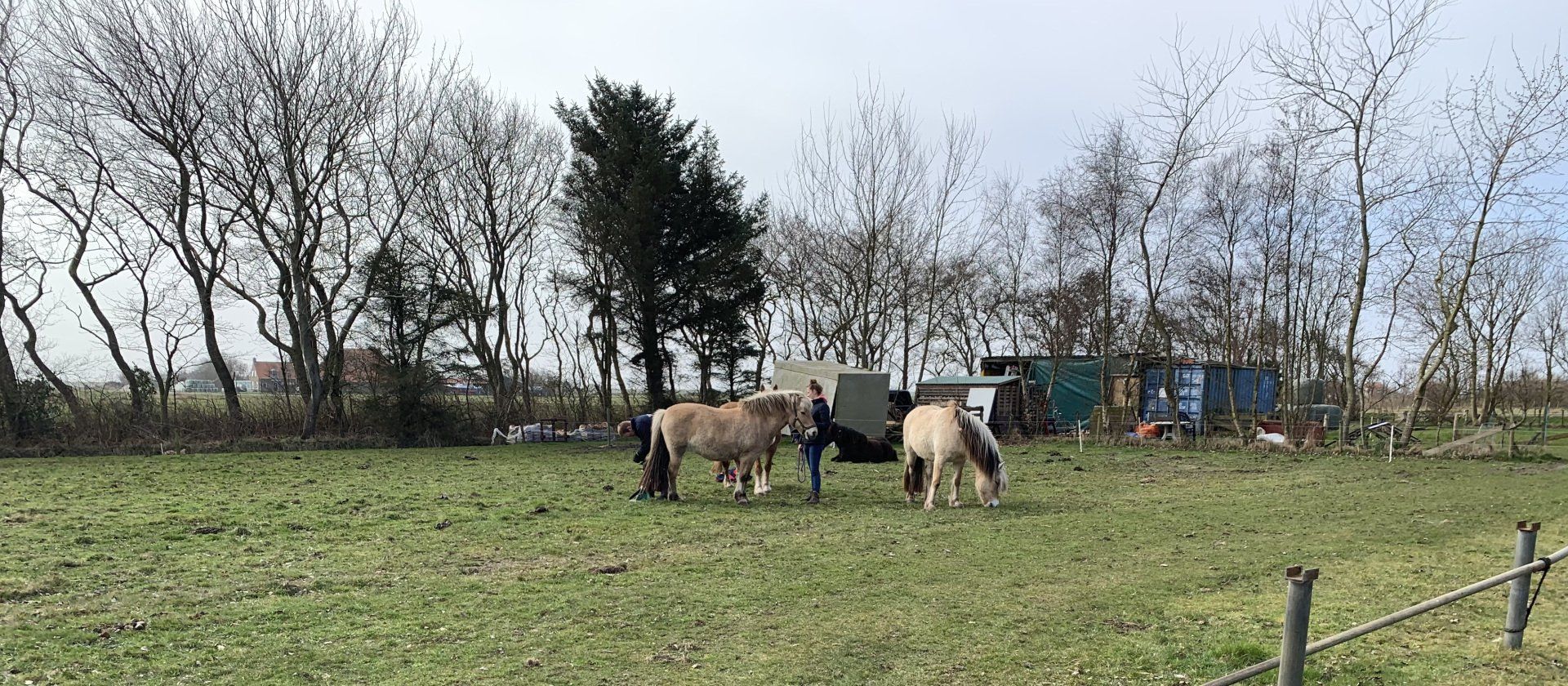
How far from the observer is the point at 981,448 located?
10453mm

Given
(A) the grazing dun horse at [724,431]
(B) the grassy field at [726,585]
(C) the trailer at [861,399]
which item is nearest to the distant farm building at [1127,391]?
(C) the trailer at [861,399]

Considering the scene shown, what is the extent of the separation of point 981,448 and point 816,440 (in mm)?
2070

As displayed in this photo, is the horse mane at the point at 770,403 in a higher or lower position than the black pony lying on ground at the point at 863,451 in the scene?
higher

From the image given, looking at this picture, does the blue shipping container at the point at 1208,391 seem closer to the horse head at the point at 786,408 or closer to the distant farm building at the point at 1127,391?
the distant farm building at the point at 1127,391

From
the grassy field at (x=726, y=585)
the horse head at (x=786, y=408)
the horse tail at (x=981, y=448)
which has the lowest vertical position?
the grassy field at (x=726, y=585)

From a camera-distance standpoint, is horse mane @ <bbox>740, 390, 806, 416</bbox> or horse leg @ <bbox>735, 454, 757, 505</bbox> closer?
horse leg @ <bbox>735, 454, 757, 505</bbox>

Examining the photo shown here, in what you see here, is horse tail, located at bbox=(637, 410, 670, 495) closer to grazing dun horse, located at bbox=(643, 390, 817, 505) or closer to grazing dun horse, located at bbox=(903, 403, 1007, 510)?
grazing dun horse, located at bbox=(643, 390, 817, 505)

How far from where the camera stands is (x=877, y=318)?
2955 centimetres

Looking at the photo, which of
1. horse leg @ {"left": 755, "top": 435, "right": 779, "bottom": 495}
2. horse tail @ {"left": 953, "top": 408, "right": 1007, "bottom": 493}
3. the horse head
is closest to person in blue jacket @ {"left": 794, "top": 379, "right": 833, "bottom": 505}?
the horse head

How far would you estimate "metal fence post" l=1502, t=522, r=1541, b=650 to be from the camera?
4.55 m

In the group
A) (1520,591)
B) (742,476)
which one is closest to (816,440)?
(742,476)

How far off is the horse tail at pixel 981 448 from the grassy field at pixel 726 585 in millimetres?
455

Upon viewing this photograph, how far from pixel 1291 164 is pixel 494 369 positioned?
2152 cm

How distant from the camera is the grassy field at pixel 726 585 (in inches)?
179
